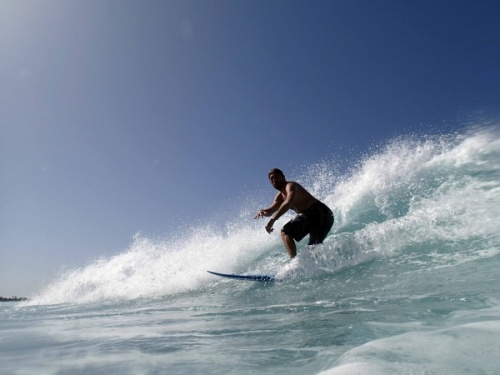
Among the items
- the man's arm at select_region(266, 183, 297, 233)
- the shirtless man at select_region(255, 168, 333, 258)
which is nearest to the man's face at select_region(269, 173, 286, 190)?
the shirtless man at select_region(255, 168, 333, 258)

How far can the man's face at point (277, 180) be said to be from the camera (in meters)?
6.78

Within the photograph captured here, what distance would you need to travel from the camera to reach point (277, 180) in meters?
6.79

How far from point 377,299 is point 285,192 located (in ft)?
11.9

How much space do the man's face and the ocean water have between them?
1.46 m

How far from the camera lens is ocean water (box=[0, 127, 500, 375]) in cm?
181

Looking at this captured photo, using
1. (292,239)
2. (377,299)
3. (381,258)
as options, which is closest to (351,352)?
(377,299)

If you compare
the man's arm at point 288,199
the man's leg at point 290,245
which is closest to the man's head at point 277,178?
the man's arm at point 288,199

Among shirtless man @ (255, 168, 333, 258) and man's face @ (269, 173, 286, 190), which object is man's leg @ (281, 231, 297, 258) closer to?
shirtless man @ (255, 168, 333, 258)

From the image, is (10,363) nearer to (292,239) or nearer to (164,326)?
(164,326)

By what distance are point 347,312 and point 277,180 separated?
13.2ft

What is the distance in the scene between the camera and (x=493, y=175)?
7.40 meters

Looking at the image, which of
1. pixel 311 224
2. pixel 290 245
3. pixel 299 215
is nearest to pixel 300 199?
pixel 299 215

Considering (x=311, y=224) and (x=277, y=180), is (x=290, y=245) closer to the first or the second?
(x=311, y=224)

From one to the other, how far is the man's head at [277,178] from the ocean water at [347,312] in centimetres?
146
